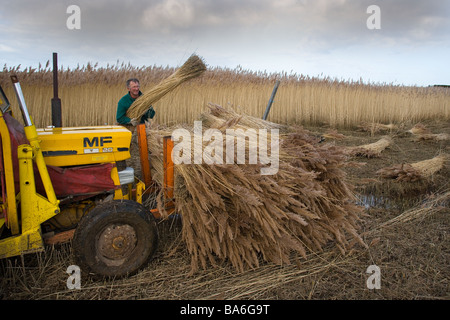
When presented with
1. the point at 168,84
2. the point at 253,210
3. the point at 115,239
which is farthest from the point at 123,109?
the point at 253,210

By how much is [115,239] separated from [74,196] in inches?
25.8

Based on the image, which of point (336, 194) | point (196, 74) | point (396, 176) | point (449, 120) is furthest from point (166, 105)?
point (449, 120)

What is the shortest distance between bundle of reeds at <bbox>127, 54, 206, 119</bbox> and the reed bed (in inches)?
19.3

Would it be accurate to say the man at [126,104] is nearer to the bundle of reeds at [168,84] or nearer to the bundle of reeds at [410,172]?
the bundle of reeds at [168,84]

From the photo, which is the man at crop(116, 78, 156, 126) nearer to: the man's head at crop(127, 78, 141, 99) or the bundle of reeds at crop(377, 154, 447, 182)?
the man's head at crop(127, 78, 141, 99)

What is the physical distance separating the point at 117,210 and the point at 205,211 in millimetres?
757

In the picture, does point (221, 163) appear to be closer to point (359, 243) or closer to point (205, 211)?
point (205, 211)

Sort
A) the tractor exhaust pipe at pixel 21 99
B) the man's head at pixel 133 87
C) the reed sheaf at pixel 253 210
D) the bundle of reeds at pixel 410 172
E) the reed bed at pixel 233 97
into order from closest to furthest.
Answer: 1. the tractor exhaust pipe at pixel 21 99
2. the reed sheaf at pixel 253 210
3. the man's head at pixel 133 87
4. the bundle of reeds at pixel 410 172
5. the reed bed at pixel 233 97

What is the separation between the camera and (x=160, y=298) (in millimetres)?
2834

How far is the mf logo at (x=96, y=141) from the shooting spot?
126 inches

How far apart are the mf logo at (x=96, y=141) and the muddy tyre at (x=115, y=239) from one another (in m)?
0.64

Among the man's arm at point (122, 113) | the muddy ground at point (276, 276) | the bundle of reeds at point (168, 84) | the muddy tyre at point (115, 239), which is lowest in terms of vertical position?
the muddy ground at point (276, 276)

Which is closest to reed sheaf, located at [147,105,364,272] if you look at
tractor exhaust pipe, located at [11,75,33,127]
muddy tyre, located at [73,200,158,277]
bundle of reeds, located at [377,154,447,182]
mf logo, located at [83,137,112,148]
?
muddy tyre, located at [73,200,158,277]

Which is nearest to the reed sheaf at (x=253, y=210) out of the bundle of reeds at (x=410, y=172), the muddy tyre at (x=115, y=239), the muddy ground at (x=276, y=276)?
the muddy ground at (x=276, y=276)
